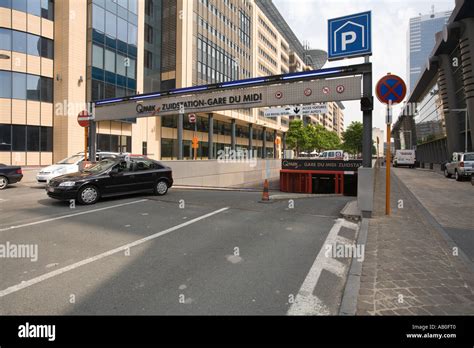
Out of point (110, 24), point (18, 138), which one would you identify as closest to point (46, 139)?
point (18, 138)

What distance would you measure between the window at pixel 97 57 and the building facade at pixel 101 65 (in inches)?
3.3

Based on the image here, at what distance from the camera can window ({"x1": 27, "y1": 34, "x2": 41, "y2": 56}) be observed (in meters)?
22.5

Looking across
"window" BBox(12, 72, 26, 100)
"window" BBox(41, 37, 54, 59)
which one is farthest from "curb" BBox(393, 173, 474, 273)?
"window" BBox(41, 37, 54, 59)

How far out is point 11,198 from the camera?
429 inches

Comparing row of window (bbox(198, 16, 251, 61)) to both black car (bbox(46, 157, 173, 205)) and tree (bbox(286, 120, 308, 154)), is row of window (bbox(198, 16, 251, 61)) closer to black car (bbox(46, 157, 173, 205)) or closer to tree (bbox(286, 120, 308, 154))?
tree (bbox(286, 120, 308, 154))

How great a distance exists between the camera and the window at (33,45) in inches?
884

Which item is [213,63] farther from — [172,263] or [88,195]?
[172,263]

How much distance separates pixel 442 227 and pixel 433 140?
42.5 meters

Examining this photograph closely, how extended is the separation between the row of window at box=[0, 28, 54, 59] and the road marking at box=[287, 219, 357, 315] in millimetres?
26277

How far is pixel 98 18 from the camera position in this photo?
25484mm

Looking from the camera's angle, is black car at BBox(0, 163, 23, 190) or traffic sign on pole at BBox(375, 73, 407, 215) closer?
traffic sign on pole at BBox(375, 73, 407, 215)

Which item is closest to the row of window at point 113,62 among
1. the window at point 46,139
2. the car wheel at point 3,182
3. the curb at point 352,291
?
the window at point 46,139
